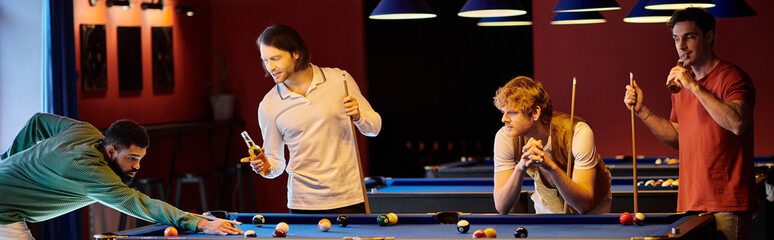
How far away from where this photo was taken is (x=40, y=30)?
249 inches

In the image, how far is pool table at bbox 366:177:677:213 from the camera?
4.44 meters

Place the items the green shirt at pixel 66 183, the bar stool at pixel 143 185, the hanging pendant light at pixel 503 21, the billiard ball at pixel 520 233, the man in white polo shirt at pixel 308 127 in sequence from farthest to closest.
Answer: the bar stool at pixel 143 185
the hanging pendant light at pixel 503 21
the man in white polo shirt at pixel 308 127
the green shirt at pixel 66 183
the billiard ball at pixel 520 233

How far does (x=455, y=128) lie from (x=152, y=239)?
585 centimetres

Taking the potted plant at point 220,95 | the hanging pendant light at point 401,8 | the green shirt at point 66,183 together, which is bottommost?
the green shirt at point 66,183

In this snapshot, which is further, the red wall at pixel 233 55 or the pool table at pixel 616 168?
the red wall at pixel 233 55

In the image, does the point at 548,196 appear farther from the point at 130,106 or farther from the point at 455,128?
the point at 455,128

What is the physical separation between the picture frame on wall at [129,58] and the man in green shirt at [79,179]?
11.9 ft

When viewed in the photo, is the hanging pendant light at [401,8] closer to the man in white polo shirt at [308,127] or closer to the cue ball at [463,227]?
the man in white polo shirt at [308,127]

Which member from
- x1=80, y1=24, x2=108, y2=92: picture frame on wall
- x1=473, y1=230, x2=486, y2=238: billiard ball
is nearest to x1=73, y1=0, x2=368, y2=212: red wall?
x1=80, y1=24, x2=108, y2=92: picture frame on wall

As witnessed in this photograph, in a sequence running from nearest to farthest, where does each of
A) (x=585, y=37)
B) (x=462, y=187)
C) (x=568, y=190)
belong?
1. (x=568, y=190)
2. (x=462, y=187)
3. (x=585, y=37)

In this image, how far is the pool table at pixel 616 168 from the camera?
5.59m

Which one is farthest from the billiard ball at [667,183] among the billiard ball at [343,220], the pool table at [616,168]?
the billiard ball at [343,220]

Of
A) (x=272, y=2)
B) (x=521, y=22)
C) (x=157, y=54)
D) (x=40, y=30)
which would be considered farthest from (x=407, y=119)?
(x=40, y=30)

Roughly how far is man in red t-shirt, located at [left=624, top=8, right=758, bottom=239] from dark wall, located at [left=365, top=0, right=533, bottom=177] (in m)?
5.11
